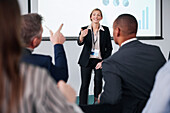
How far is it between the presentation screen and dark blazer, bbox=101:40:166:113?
296 centimetres

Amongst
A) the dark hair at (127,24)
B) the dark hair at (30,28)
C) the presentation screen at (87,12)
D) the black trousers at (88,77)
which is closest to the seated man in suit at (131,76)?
the dark hair at (127,24)

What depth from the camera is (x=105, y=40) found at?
373 cm

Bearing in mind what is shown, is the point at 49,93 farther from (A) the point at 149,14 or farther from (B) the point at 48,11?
(A) the point at 149,14

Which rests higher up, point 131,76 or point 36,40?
point 36,40

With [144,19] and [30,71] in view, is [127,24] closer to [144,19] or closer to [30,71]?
[30,71]

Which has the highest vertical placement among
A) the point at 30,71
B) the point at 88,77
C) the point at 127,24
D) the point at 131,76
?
the point at 127,24

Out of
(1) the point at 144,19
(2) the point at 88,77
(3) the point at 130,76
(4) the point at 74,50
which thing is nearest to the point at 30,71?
(3) the point at 130,76

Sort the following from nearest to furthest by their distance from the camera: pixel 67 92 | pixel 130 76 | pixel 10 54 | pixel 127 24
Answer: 1. pixel 10 54
2. pixel 67 92
3. pixel 130 76
4. pixel 127 24

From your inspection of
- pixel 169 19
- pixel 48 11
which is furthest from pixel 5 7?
pixel 169 19

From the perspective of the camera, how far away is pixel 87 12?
4.68m

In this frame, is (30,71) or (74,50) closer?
(30,71)

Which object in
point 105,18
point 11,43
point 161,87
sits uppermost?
point 105,18

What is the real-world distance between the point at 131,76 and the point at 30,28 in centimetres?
74

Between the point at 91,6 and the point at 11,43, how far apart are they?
13.9 ft
